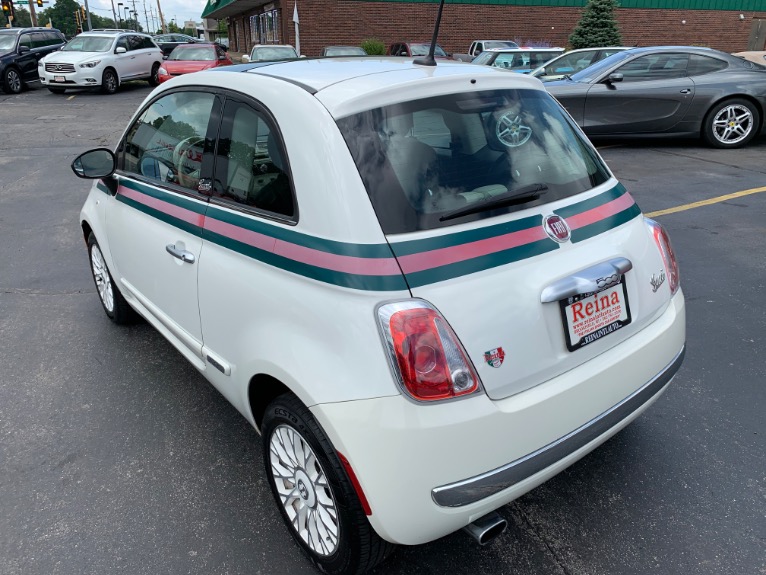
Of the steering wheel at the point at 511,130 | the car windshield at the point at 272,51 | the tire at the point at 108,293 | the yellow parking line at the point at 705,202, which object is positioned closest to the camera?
the steering wheel at the point at 511,130

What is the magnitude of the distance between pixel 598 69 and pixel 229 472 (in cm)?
909

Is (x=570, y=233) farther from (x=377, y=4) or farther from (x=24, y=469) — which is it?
(x=377, y=4)

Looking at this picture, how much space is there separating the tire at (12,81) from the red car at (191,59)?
4.46 meters

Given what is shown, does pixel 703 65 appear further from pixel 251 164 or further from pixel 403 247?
pixel 403 247

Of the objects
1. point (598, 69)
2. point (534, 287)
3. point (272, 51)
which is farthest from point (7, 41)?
point (534, 287)

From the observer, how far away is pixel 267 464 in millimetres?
2459

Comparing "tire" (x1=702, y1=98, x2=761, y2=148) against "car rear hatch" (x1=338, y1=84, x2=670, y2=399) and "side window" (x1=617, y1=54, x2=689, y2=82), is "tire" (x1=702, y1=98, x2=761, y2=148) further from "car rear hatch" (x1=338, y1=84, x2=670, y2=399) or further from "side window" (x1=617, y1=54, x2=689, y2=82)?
"car rear hatch" (x1=338, y1=84, x2=670, y2=399)

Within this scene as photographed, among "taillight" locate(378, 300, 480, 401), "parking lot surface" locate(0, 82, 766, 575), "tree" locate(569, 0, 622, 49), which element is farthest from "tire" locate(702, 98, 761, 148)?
"tree" locate(569, 0, 622, 49)

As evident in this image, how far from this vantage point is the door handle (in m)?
2.66

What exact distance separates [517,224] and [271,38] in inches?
1280

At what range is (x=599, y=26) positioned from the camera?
934 inches

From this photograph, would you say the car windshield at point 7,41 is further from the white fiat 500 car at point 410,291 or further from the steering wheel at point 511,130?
the steering wheel at point 511,130

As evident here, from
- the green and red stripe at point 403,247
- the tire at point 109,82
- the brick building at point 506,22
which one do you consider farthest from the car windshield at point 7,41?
the green and red stripe at point 403,247

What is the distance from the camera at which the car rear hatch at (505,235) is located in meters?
1.94
